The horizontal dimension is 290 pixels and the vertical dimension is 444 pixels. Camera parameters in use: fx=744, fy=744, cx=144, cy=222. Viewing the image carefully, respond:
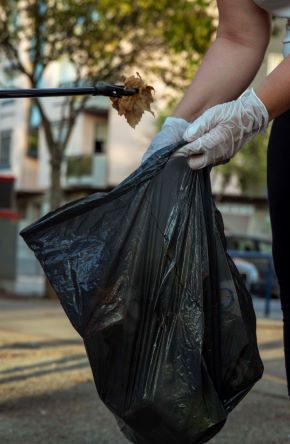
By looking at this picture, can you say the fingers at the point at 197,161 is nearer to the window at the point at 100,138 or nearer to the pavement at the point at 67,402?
the pavement at the point at 67,402

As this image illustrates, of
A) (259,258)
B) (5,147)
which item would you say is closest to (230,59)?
(259,258)

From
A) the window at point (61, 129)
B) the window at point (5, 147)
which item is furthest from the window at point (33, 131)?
the window at point (61, 129)

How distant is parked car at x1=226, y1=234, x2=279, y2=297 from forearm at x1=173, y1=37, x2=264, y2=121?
12.7 ft

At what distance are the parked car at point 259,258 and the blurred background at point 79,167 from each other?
3cm

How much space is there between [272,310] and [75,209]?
1033 cm

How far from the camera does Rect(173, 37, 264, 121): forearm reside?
2.29m

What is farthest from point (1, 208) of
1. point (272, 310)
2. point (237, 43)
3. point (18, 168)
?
point (18, 168)

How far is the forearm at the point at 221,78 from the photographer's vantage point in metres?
2.29

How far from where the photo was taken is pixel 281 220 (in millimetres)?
2295

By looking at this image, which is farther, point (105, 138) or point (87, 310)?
point (105, 138)

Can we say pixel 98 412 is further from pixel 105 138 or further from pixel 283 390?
pixel 105 138

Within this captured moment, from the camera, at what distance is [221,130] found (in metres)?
1.93

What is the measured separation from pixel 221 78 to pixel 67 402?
233 centimetres

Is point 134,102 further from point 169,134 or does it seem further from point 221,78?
point 221,78
